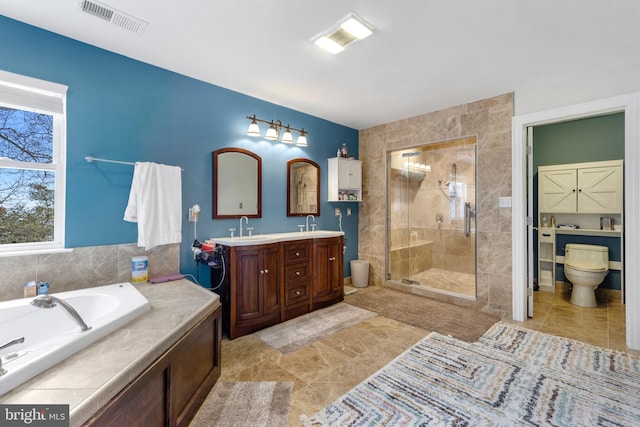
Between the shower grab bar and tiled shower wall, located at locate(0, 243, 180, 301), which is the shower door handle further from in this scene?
tiled shower wall, located at locate(0, 243, 180, 301)

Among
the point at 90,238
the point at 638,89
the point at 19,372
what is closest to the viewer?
the point at 19,372

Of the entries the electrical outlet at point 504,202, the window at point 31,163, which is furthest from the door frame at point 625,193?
the window at point 31,163

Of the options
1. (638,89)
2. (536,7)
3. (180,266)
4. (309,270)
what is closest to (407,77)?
(536,7)

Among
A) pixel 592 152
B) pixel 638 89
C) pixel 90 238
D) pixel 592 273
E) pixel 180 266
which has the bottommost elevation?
pixel 592 273

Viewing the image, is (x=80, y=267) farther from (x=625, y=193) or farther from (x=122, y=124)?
(x=625, y=193)

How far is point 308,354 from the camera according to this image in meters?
2.45

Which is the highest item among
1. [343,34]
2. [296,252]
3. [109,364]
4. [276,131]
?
[343,34]

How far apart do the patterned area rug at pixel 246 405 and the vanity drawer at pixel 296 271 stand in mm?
1249

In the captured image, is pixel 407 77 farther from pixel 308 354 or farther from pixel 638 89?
pixel 308 354

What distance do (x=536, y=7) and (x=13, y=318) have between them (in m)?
3.75

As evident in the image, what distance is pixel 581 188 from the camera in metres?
3.88

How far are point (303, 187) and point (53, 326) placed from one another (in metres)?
2.84

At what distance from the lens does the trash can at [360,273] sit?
175 inches

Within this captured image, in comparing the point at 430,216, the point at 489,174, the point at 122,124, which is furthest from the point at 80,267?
the point at 430,216
